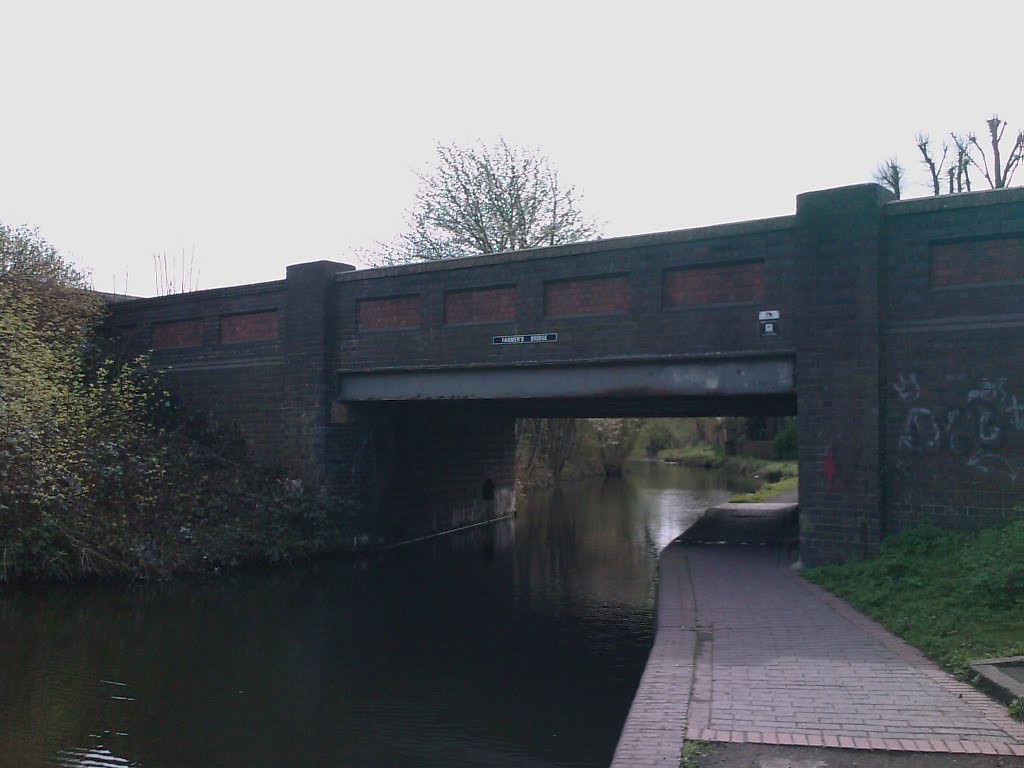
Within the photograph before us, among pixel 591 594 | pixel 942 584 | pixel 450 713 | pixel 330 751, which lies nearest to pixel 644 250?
pixel 591 594

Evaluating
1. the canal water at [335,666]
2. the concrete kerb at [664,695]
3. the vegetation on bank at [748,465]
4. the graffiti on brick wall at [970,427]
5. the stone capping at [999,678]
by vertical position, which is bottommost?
the canal water at [335,666]

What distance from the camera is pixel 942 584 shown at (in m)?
8.50

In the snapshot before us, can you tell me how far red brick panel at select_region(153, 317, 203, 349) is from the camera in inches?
Answer: 724

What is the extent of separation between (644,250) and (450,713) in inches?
284

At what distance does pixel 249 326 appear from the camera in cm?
1744

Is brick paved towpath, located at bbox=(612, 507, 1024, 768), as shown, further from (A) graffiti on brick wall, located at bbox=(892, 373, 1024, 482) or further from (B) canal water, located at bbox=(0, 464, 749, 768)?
(A) graffiti on brick wall, located at bbox=(892, 373, 1024, 482)

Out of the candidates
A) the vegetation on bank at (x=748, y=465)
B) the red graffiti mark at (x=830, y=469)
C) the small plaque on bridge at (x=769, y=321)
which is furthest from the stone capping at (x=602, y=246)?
the vegetation on bank at (x=748, y=465)

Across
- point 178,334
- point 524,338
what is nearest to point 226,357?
point 178,334

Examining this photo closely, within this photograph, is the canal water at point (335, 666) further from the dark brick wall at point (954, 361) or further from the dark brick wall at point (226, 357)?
the dark brick wall at point (954, 361)

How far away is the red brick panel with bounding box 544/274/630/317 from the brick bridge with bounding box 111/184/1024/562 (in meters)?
0.03

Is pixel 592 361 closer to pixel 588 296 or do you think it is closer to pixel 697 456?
pixel 588 296

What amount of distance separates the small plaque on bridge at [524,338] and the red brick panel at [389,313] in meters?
1.73

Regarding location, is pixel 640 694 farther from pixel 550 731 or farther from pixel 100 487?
pixel 100 487

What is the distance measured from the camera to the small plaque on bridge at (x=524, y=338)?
1353 centimetres
